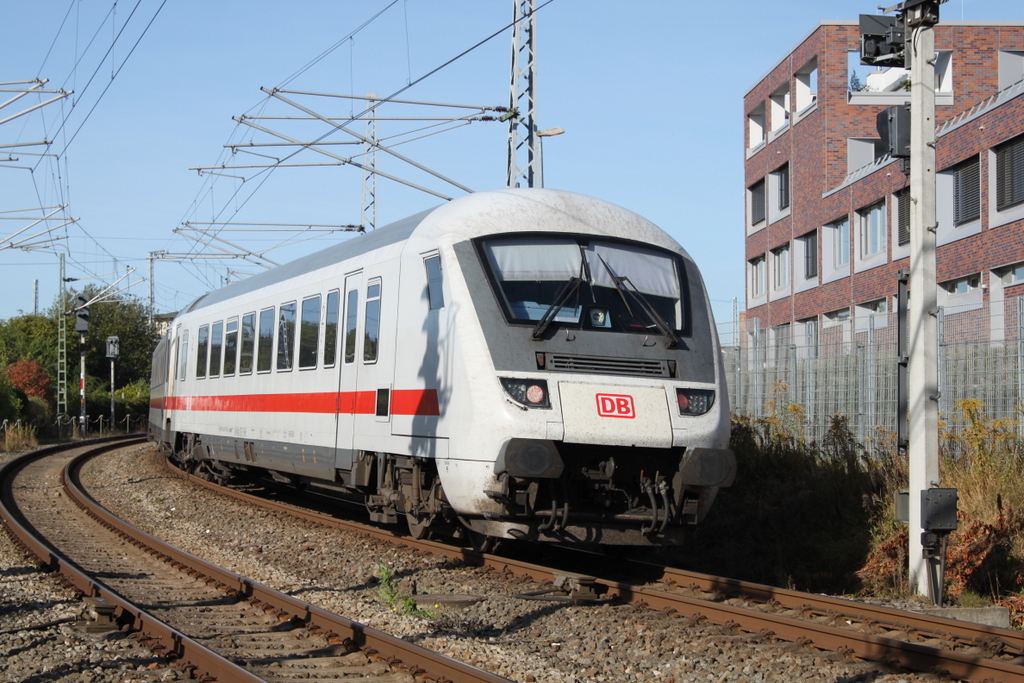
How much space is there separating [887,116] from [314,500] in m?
11.3

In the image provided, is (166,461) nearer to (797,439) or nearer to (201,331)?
(201,331)

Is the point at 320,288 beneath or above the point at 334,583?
above

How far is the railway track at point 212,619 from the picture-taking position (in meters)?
6.48

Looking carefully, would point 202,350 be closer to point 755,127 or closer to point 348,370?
point 348,370

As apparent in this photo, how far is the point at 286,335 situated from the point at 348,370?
8.82 ft

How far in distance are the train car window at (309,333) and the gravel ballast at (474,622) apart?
6.87ft

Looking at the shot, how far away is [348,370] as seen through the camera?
1179 centimetres

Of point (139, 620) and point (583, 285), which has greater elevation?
point (583, 285)

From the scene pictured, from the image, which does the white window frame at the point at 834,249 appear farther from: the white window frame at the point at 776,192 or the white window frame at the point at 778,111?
the white window frame at the point at 778,111

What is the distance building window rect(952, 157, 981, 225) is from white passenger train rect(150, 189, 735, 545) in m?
16.3

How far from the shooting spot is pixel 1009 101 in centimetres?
2205

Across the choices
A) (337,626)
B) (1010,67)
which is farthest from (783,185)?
(337,626)

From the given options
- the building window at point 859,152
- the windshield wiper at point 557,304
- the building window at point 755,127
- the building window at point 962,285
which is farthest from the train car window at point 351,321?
the building window at point 755,127

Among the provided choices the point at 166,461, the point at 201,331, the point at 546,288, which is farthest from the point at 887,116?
the point at 166,461
